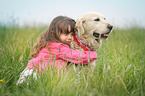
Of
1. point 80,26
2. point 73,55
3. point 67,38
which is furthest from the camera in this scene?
point 67,38

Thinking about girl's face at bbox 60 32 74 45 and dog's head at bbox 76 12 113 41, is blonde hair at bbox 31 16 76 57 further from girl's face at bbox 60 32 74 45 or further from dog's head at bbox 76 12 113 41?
dog's head at bbox 76 12 113 41

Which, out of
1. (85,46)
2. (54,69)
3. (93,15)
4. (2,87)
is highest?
(93,15)

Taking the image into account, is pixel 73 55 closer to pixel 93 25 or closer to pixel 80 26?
pixel 80 26

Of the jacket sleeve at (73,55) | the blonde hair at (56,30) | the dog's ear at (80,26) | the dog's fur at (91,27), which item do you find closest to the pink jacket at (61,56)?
the jacket sleeve at (73,55)

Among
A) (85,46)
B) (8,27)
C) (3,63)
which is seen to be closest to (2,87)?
(3,63)

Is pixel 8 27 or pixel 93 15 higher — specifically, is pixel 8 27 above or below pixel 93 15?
below

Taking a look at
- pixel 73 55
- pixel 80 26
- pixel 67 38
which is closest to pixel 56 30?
pixel 67 38

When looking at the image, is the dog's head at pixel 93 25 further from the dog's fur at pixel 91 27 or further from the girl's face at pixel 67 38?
the girl's face at pixel 67 38

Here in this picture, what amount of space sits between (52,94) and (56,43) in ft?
3.38

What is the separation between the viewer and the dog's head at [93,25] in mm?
2703

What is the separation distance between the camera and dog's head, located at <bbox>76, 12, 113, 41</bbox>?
2.70m

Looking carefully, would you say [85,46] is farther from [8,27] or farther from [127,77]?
[8,27]

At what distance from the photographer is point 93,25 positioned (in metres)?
2.75

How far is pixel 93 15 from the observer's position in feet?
9.10
